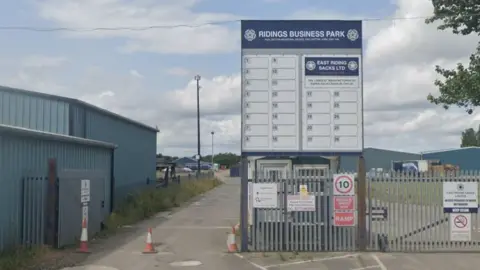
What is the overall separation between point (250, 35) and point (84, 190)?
6.26 meters

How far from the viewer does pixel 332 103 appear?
16.8 m

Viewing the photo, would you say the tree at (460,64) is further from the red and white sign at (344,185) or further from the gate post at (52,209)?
the gate post at (52,209)

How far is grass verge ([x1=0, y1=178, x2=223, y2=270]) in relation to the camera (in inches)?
542

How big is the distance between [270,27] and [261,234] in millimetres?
5168

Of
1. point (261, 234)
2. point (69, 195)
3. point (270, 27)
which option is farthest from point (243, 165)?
point (69, 195)

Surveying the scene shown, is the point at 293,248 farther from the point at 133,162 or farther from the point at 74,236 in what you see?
the point at 133,162

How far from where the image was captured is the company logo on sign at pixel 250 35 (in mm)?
16781

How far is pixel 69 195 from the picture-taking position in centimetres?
1727

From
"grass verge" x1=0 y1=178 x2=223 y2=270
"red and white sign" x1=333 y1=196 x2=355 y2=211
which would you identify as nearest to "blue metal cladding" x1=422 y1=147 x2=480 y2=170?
"grass verge" x1=0 y1=178 x2=223 y2=270

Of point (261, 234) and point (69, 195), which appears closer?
point (261, 234)

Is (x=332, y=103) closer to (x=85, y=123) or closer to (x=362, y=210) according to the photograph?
(x=362, y=210)

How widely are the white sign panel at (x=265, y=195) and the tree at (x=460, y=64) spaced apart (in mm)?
7809

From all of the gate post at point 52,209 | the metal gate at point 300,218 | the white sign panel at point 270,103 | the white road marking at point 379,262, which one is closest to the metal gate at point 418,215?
the white road marking at point 379,262

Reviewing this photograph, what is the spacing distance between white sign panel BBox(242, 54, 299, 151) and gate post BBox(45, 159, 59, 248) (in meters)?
4.84
